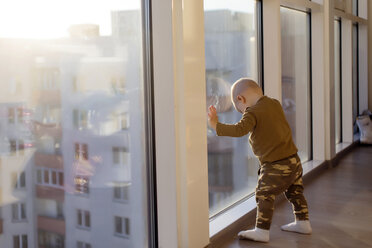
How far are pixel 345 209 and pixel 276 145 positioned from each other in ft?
4.02

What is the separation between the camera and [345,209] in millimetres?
4000

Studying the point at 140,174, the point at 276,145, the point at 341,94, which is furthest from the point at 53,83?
the point at 341,94

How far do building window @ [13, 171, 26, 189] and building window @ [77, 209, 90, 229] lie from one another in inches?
14.3

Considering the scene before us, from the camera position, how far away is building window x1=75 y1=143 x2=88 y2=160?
8.11 ft

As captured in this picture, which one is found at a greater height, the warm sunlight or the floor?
the warm sunlight

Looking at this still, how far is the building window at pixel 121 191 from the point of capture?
2.72 metres

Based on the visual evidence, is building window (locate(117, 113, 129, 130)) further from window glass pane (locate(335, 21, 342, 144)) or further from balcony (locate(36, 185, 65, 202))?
window glass pane (locate(335, 21, 342, 144))

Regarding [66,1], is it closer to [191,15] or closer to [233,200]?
[191,15]

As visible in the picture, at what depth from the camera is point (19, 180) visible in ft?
7.23

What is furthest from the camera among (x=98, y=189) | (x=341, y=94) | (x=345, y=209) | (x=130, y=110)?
(x=341, y=94)

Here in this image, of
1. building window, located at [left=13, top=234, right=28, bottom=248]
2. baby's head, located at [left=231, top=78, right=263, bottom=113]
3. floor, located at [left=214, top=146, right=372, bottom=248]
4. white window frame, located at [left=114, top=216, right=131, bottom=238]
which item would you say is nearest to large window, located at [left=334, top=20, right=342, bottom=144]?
floor, located at [left=214, top=146, right=372, bottom=248]

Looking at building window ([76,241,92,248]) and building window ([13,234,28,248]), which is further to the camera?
building window ([76,241,92,248])

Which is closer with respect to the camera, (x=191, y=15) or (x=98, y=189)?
(x=98, y=189)

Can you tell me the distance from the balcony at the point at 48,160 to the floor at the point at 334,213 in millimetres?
1279
